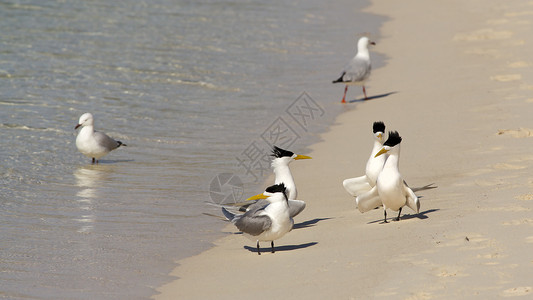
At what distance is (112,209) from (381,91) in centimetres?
882

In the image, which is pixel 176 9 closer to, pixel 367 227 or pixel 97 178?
pixel 97 178

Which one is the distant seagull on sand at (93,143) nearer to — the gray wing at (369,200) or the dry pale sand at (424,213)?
the dry pale sand at (424,213)

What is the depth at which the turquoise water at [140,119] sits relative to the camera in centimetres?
873

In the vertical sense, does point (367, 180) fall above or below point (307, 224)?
above

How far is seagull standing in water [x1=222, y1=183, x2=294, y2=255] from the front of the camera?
8141 mm

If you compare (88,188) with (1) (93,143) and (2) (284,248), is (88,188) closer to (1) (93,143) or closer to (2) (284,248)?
(1) (93,143)

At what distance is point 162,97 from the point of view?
16.9 m

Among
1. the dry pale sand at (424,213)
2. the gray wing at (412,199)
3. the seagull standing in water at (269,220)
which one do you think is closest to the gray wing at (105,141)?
the dry pale sand at (424,213)

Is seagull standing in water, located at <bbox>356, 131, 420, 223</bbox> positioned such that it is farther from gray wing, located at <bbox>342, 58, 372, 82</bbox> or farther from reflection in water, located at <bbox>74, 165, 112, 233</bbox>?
gray wing, located at <bbox>342, 58, 372, 82</bbox>

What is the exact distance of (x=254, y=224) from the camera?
8156 mm

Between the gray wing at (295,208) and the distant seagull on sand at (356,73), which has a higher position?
the distant seagull on sand at (356,73)

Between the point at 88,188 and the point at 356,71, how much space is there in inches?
295

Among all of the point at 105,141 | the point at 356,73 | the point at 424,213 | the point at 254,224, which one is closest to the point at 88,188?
the point at 105,141

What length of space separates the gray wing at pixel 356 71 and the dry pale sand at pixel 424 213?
520mm
